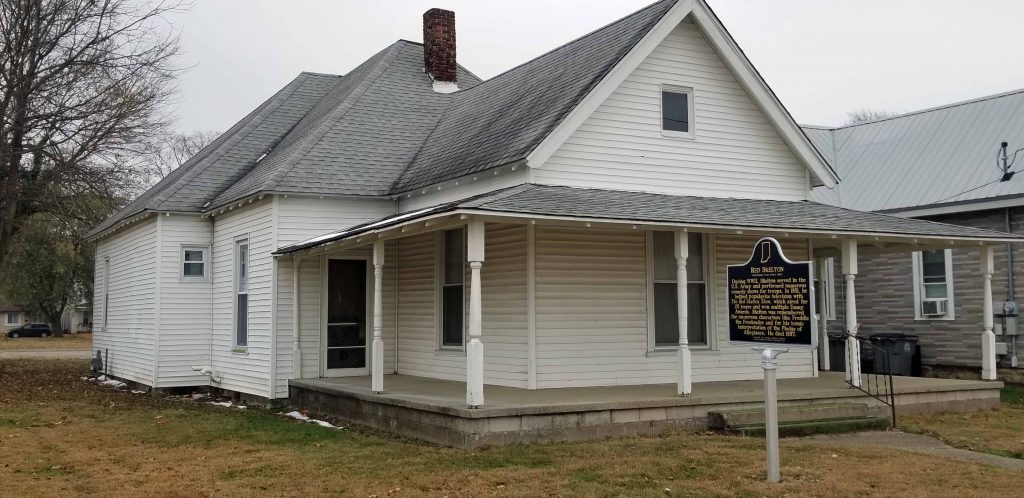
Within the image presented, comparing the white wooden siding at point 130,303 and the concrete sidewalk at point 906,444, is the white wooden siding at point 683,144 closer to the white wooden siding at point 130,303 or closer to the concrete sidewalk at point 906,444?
the concrete sidewalk at point 906,444

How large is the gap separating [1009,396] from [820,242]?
181 inches

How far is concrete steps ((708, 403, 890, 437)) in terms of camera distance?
1184 centimetres

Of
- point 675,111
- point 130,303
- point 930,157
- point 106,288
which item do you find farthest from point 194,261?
point 930,157

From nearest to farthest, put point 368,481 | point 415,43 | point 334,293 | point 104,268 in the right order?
point 368,481 < point 334,293 < point 415,43 < point 104,268

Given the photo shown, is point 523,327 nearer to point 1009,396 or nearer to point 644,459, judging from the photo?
point 644,459

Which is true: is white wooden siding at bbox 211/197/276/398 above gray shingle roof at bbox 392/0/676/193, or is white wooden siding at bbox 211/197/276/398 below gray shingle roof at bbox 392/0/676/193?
below

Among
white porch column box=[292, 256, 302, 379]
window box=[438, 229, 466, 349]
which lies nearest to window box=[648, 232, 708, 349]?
window box=[438, 229, 466, 349]

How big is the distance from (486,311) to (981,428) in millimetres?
7276

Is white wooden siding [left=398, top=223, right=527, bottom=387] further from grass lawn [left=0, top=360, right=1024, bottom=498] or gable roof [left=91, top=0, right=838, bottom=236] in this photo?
grass lawn [left=0, top=360, right=1024, bottom=498]

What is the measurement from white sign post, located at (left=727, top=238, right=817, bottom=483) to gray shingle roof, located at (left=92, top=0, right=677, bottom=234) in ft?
15.6

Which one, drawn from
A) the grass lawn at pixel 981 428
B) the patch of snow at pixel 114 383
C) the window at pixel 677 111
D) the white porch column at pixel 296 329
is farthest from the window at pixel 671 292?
the patch of snow at pixel 114 383

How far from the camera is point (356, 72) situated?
74.6 feet

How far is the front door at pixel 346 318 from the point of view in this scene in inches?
649

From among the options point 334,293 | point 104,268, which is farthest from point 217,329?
point 104,268
